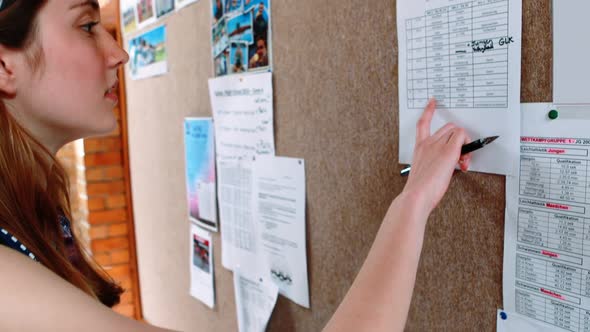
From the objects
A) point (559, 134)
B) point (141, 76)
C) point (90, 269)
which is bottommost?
point (90, 269)

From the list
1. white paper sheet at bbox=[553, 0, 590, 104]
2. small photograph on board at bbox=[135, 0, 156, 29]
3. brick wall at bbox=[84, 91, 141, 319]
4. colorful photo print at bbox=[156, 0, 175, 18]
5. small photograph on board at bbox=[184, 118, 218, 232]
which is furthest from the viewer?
brick wall at bbox=[84, 91, 141, 319]

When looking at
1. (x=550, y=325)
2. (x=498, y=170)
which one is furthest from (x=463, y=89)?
(x=550, y=325)

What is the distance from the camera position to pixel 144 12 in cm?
141

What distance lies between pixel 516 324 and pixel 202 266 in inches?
32.3

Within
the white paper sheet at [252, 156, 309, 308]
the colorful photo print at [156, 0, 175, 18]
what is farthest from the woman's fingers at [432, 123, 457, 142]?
the colorful photo print at [156, 0, 175, 18]

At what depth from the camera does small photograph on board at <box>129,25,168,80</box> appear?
1.32 meters

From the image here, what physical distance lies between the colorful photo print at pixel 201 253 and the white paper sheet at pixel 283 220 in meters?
0.26

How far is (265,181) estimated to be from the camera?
94 centimetres

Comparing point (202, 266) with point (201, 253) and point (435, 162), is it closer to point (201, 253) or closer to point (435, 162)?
point (201, 253)

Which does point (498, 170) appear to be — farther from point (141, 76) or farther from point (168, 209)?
point (141, 76)

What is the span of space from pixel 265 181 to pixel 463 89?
456 millimetres

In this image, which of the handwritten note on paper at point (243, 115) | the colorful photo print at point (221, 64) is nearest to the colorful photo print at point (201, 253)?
the handwritten note on paper at point (243, 115)

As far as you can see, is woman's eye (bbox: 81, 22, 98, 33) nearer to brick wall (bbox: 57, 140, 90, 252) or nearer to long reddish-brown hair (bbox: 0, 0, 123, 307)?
long reddish-brown hair (bbox: 0, 0, 123, 307)

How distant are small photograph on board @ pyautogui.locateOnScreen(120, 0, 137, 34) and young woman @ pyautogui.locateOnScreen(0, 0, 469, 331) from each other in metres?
0.77
